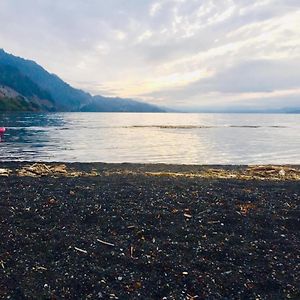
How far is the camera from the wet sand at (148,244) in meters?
9.09

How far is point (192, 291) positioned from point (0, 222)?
27.0 feet

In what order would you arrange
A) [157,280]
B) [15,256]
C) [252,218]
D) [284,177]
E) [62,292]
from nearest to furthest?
[62,292] < [157,280] < [15,256] < [252,218] < [284,177]

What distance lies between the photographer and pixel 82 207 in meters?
15.4

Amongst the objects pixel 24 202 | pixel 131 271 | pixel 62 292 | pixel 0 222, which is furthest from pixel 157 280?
pixel 24 202

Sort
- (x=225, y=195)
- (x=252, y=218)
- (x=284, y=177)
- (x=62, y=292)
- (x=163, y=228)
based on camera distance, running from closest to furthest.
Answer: (x=62, y=292) < (x=163, y=228) < (x=252, y=218) < (x=225, y=195) < (x=284, y=177)

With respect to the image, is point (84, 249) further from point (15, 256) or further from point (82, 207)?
point (82, 207)

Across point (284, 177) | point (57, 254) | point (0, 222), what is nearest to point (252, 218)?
point (57, 254)

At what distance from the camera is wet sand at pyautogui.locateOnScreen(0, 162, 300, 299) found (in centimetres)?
909

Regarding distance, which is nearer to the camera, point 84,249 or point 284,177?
point 84,249

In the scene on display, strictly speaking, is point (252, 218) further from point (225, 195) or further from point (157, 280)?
point (157, 280)

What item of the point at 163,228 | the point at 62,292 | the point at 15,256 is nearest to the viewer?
the point at 62,292

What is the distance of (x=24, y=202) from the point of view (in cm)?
1591

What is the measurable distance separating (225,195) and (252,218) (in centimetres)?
386

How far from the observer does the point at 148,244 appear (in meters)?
11.6
